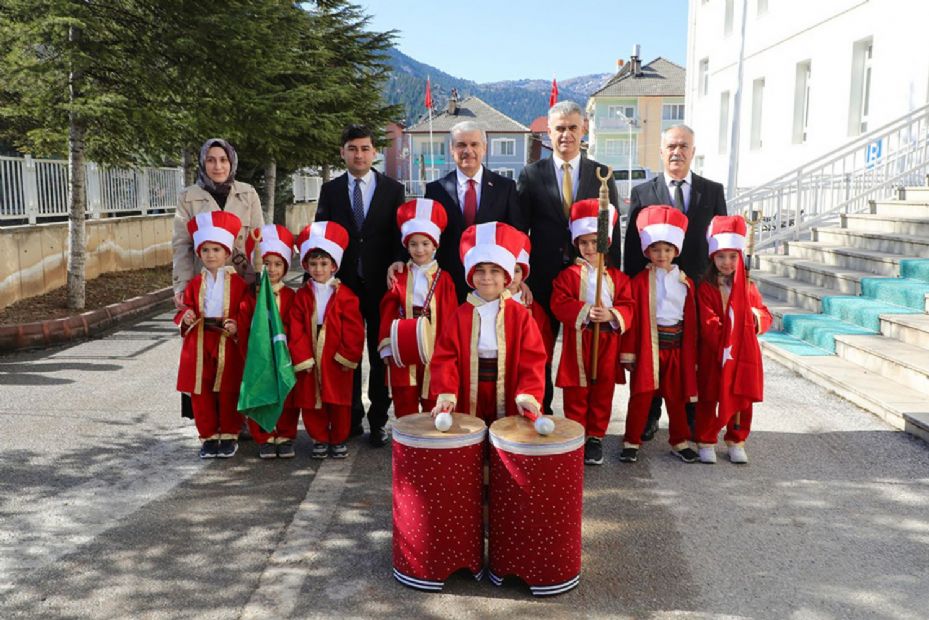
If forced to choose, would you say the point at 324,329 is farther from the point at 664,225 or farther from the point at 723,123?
the point at 723,123

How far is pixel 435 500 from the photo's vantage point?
3.31 m

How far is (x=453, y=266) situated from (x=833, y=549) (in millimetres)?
2655

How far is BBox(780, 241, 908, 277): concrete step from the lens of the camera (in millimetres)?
9086

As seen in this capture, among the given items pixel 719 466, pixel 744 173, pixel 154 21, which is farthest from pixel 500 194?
pixel 744 173

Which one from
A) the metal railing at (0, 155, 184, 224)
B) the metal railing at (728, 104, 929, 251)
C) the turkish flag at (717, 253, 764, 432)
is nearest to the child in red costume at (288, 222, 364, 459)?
the turkish flag at (717, 253, 764, 432)

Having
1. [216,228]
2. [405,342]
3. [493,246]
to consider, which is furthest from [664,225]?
[216,228]

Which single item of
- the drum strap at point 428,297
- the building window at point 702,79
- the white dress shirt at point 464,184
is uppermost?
the building window at point 702,79

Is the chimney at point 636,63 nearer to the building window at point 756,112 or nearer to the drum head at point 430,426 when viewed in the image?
the building window at point 756,112

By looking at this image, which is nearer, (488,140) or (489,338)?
(489,338)

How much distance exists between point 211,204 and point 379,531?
2517 millimetres

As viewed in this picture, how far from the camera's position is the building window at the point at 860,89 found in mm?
15539

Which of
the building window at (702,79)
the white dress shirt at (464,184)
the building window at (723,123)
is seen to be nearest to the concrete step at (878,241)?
the white dress shirt at (464,184)

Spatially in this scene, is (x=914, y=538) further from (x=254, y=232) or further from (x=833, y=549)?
(x=254, y=232)

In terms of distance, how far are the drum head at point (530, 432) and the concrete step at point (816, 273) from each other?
270 inches
